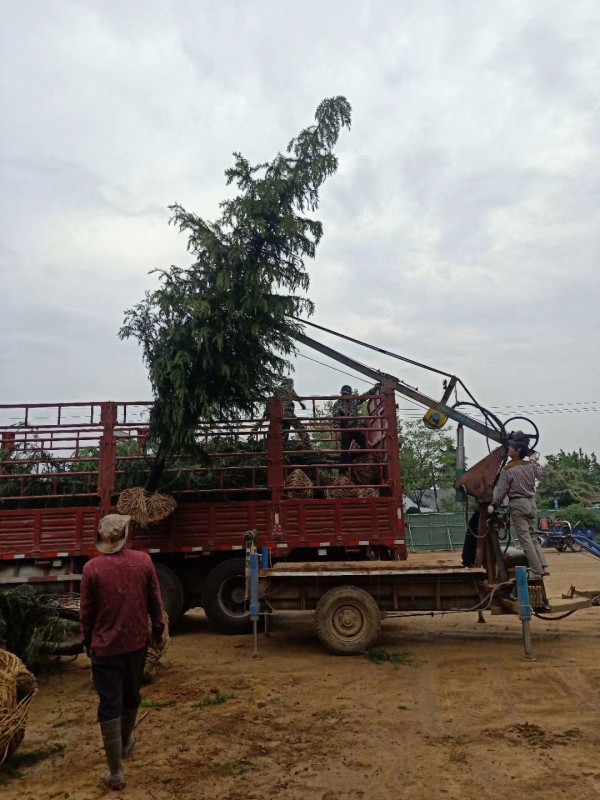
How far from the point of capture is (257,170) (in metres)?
8.84

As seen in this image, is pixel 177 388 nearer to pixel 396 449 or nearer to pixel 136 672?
pixel 396 449

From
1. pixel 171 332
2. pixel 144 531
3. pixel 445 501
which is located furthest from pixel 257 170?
pixel 445 501

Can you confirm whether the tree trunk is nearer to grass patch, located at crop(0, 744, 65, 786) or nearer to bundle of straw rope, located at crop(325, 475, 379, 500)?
bundle of straw rope, located at crop(325, 475, 379, 500)

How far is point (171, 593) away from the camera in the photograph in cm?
869

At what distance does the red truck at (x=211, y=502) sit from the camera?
8.69m

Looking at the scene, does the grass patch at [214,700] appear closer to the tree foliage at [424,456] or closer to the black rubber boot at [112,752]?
the black rubber boot at [112,752]

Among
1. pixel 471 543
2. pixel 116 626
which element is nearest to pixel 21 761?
pixel 116 626

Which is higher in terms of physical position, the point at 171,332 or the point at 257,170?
the point at 257,170

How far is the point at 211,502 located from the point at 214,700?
3.86m

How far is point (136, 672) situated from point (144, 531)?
5029 mm

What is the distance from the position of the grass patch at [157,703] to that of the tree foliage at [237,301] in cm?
360

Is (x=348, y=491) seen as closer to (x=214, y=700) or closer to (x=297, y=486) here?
(x=297, y=486)

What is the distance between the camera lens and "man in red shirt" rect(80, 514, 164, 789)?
3.79 m

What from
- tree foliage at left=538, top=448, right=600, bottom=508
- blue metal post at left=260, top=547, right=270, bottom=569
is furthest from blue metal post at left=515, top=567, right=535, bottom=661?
tree foliage at left=538, top=448, right=600, bottom=508
